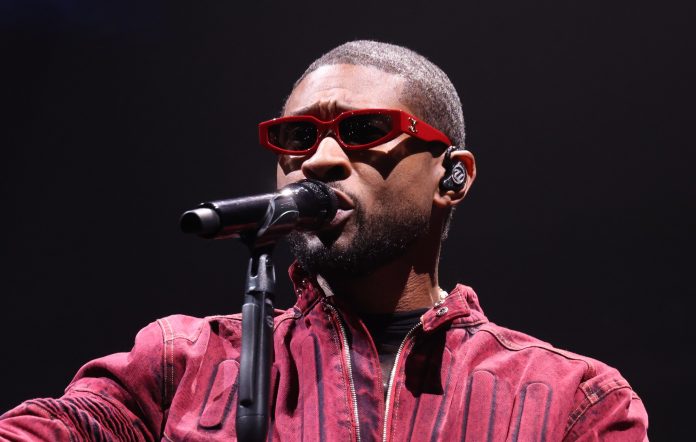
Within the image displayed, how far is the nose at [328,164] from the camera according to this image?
181 cm

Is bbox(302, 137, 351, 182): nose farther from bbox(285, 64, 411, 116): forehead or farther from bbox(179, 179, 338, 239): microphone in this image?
bbox(179, 179, 338, 239): microphone

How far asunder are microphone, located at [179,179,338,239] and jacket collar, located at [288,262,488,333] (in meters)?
0.46

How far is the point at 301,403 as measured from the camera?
5.66 feet

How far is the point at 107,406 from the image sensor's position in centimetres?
167

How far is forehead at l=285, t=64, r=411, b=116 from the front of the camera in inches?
76.3

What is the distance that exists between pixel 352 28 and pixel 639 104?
39.9 inches

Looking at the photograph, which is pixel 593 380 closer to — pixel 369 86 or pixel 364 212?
pixel 364 212

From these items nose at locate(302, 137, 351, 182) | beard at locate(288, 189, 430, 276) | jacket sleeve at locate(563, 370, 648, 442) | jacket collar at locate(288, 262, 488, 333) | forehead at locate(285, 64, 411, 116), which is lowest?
jacket sleeve at locate(563, 370, 648, 442)

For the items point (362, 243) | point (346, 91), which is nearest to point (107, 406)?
point (362, 243)

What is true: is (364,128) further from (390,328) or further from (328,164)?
(390,328)

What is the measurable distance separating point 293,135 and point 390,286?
0.41 meters

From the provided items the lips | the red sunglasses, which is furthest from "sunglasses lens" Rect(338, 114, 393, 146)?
the lips

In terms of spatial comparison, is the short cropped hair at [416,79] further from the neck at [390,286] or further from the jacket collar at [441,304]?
the jacket collar at [441,304]

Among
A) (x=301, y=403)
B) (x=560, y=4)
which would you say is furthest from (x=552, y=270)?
(x=301, y=403)
